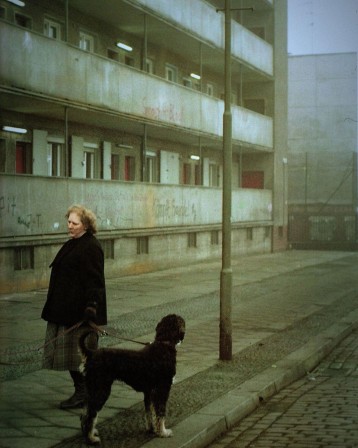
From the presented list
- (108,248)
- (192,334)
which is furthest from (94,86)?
(192,334)

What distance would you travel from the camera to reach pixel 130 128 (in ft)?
82.8

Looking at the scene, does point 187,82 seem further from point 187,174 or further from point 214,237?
point 214,237

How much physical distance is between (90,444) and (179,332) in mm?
1056

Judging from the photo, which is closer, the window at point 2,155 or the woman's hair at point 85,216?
the woman's hair at point 85,216

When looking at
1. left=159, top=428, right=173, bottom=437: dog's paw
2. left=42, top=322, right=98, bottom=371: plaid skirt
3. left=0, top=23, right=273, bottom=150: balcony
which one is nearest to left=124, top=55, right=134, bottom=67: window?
left=0, top=23, right=273, bottom=150: balcony

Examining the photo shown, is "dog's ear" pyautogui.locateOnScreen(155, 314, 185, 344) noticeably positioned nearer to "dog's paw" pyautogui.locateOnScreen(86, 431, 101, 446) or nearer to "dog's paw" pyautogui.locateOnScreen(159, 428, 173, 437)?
"dog's paw" pyautogui.locateOnScreen(159, 428, 173, 437)

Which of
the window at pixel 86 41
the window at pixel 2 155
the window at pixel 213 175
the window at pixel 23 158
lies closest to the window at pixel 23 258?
the window at pixel 2 155

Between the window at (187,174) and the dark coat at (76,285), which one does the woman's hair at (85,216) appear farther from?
the window at (187,174)

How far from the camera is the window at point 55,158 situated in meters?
22.0

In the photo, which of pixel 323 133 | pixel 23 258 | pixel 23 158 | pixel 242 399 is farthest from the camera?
pixel 323 133

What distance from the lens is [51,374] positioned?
852 cm

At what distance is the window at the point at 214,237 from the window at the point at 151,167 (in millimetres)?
3037

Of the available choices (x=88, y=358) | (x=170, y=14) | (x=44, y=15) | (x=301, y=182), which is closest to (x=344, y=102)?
(x=301, y=182)

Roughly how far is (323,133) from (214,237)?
2353 cm
